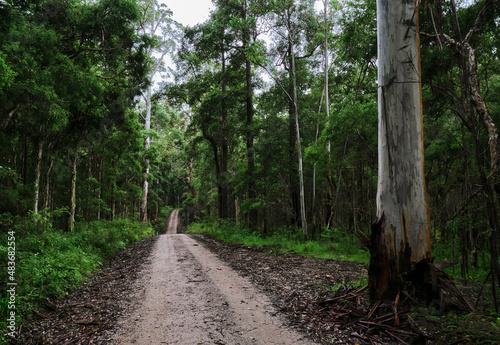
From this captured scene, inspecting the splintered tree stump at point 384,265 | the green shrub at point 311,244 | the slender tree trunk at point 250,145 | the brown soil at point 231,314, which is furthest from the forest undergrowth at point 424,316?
the slender tree trunk at point 250,145

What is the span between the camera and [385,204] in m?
3.69

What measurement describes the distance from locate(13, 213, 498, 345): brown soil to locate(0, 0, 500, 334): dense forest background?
152 centimetres

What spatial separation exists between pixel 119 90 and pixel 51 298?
985cm

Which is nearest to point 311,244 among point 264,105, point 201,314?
point 201,314

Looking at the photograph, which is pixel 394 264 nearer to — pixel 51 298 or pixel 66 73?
pixel 51 298

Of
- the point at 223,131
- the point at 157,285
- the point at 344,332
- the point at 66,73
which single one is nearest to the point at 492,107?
the point at 344,332

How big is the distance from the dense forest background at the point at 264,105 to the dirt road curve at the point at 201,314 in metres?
2.60

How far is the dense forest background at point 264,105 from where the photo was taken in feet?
19.9

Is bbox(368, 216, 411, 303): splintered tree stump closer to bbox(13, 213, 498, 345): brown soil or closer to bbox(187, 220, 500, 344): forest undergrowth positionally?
bbox(187, 220, 500, 344): forest undergrowth

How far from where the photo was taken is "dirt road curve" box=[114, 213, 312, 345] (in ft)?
10.4

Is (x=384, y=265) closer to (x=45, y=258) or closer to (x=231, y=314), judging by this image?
(x=231, y=314)

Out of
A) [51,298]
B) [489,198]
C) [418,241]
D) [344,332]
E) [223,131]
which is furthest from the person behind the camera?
[223,131]

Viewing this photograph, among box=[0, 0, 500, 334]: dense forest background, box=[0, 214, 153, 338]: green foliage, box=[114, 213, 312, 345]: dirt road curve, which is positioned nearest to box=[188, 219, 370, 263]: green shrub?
box=[0, 0, 500, 334]: dense forest background

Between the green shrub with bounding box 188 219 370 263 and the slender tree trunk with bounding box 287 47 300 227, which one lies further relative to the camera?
the slender tree trunk with bounding box 287 47 300 227
